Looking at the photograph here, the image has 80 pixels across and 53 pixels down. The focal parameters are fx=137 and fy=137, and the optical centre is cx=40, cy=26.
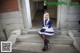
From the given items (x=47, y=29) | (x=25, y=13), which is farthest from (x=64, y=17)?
(x=25, y=13)

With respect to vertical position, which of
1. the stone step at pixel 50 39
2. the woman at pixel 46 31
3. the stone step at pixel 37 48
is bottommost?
the stone step at pixel 37 48

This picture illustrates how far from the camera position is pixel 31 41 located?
4.72 m

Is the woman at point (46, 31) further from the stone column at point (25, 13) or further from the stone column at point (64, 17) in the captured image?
the stone column at point (25, 13)

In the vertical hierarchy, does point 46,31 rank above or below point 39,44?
above

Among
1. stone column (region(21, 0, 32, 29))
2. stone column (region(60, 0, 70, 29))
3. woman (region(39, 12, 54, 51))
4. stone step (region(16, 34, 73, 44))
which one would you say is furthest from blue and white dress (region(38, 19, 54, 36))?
stone column (region(21, 0, 32, 29))

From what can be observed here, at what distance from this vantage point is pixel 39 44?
15.1 ft

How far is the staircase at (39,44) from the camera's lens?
422 centimetres

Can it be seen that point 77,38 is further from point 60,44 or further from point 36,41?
point 36,41

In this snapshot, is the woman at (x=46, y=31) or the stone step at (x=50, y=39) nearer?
the woman at (x=46, y=31)

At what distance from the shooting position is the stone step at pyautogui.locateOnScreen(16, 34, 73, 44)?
4.54 metres

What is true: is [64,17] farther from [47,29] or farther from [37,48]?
[37,48]

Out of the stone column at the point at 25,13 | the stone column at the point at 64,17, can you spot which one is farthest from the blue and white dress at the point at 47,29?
the stone column at the point at 25,13

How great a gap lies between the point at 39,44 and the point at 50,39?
1.35 ft

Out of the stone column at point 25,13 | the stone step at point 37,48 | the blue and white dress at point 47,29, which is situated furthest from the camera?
the stone column at point 25,13
